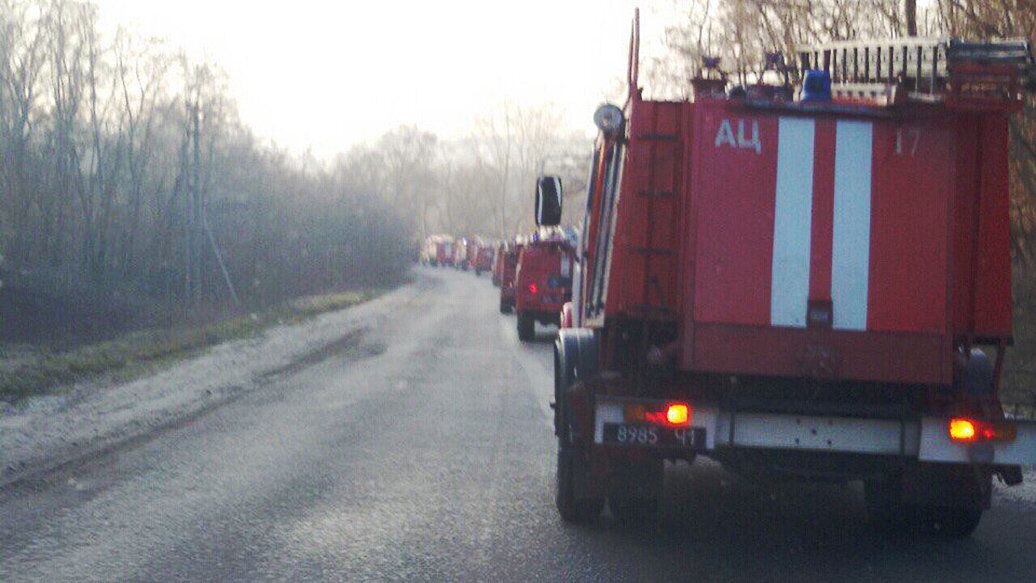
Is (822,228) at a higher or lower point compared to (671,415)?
higher

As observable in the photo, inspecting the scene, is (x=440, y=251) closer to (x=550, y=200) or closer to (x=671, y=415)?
(x=550, y=200)

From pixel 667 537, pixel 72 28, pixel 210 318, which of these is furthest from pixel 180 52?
pixel 667 537

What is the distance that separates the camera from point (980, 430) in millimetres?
6020

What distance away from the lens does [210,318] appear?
29641 mm

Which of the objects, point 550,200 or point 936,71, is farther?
point 550,200

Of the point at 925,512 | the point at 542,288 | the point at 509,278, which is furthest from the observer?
the point at 509,278

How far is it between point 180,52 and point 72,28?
3.63 meters

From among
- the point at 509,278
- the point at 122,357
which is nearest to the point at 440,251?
the point at 509,278

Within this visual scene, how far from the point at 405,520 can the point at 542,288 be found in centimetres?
1729

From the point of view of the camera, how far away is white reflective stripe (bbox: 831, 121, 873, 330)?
6.07 meters

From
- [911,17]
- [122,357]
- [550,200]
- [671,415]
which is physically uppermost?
[911,17]

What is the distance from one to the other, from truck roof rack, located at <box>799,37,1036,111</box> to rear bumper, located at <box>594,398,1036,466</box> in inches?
66.1

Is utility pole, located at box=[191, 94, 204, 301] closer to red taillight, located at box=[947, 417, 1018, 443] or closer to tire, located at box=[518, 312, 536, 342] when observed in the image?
tire, located at box=[518, 312, 536, 342]

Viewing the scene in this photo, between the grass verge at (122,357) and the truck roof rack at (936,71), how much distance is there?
9.80 metres
